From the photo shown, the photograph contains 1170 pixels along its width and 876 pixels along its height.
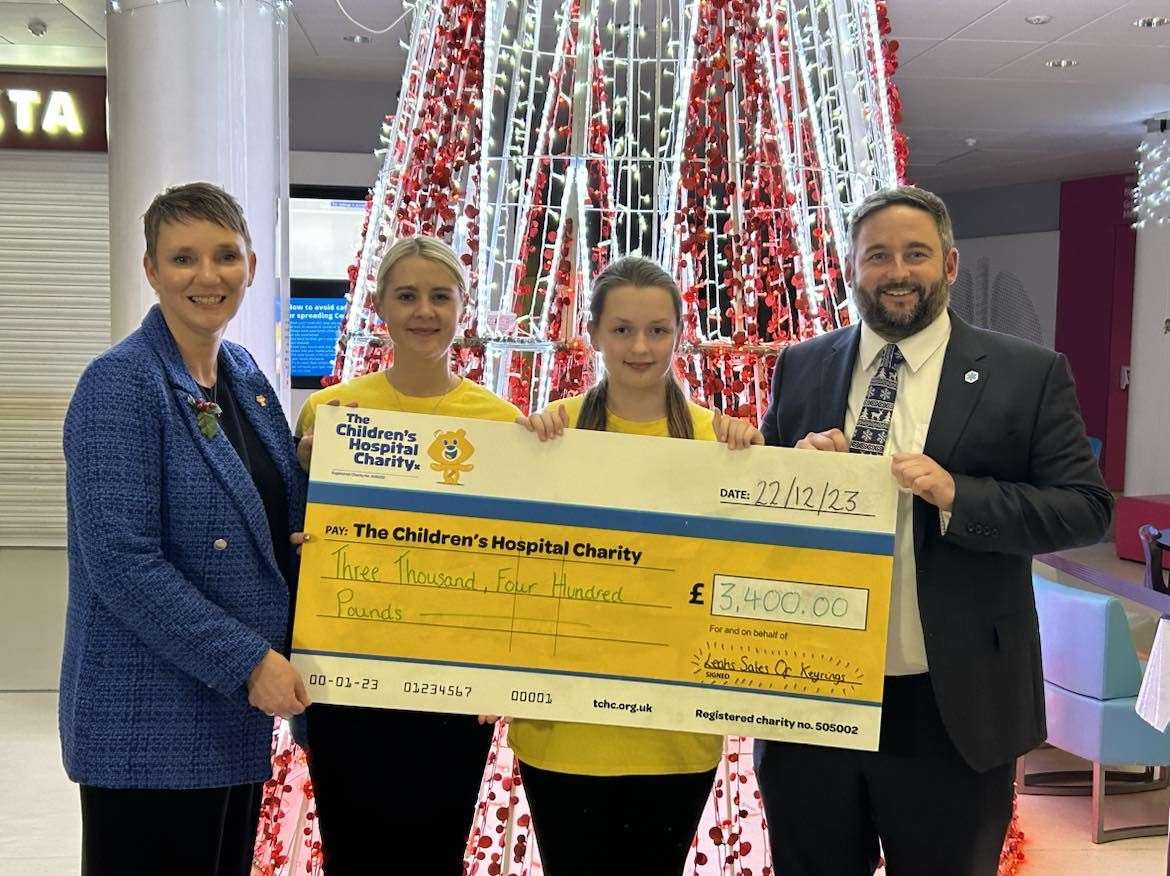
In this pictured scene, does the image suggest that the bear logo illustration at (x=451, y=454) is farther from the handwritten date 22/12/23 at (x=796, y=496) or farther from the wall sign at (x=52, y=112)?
the wall sign at (x=52, y=112)

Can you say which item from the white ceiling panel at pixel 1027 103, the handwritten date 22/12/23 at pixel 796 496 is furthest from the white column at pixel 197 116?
the white ceiling panel at pixel 1027 103

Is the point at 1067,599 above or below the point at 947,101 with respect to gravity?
below

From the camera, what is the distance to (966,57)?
7.15m

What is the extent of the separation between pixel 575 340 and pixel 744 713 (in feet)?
3.86

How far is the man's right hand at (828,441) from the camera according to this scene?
71.1 inches

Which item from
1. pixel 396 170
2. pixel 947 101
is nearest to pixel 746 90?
pixel 396 170

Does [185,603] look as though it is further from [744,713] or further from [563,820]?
[744,713]

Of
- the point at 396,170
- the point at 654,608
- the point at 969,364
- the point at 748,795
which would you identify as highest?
the point at 396,170

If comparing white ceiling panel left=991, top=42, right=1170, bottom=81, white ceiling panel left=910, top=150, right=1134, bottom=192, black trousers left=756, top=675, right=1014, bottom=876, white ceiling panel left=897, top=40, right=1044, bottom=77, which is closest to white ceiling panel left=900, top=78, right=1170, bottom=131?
white ceiling panel left=991, top=42, right=1170, bottom=81

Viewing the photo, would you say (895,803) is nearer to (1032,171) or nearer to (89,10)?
(89,10)

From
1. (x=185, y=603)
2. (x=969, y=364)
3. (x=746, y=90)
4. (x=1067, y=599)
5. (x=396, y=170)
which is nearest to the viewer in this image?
(x=185, y=603)

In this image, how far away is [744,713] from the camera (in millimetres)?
1830

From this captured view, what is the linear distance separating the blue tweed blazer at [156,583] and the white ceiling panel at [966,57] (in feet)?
20.7

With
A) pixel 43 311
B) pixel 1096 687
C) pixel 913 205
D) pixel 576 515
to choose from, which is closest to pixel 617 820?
pixel 576 515
